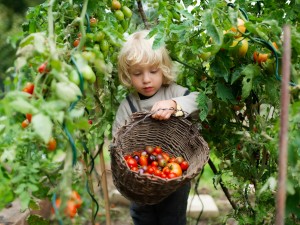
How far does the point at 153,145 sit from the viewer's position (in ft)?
6.07

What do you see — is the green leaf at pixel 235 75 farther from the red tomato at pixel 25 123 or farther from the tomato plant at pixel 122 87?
the red tomato at pixel 25 123

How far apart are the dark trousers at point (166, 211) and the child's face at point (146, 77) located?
461mm

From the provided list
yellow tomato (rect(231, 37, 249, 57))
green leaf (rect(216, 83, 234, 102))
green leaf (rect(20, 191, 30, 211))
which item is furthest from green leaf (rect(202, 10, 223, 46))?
green leaf (rect(20, 191, 30, 211))

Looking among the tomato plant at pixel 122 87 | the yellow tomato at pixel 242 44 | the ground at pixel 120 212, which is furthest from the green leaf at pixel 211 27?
the ground at pixel 120 212

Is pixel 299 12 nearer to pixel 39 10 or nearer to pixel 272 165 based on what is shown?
pixel 272 165

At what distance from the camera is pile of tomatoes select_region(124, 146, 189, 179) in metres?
1.62

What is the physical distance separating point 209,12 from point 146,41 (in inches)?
Result: 18.7

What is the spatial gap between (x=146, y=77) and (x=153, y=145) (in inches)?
11.3

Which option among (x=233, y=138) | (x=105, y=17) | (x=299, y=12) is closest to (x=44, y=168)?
(x=105, y=17)

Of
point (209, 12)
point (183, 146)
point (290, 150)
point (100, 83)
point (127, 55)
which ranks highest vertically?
point (209, 12)

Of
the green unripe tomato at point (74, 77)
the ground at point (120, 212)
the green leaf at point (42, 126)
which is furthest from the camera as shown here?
the ground at point (120, 212)

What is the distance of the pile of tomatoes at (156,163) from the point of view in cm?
162

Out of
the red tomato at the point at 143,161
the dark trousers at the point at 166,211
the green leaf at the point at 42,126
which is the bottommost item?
the dark trousers at the point at 166,211

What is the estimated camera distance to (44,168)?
116cm
